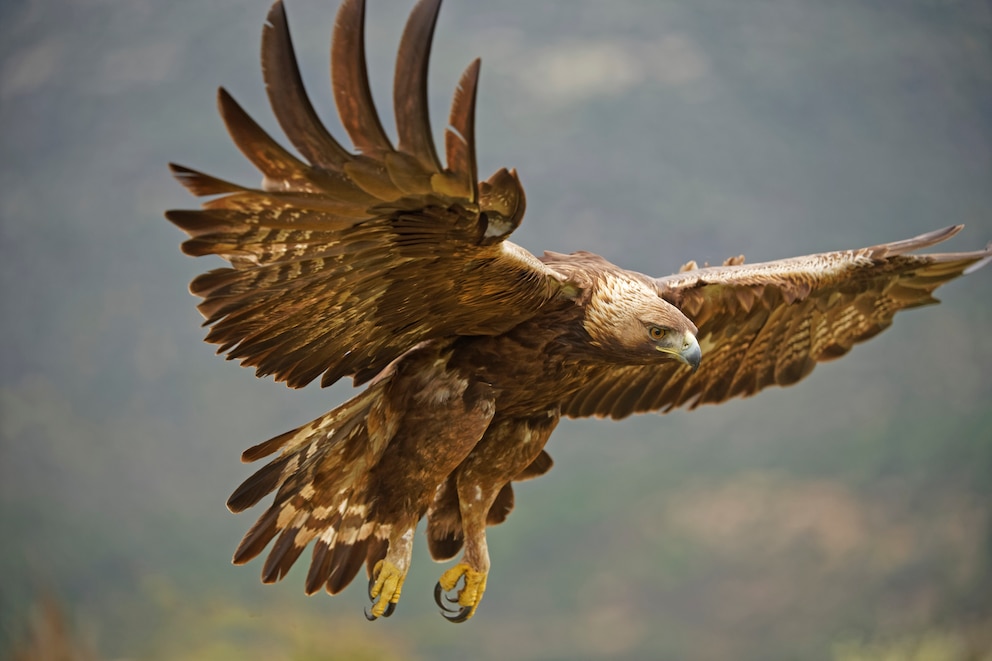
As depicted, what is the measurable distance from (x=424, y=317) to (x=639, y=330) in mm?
638

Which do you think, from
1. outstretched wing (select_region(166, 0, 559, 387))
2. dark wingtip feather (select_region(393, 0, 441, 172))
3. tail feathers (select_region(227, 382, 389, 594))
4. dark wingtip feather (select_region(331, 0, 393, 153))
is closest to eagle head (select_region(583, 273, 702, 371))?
outstretched wing (select_region(166, 0, 559, 387))

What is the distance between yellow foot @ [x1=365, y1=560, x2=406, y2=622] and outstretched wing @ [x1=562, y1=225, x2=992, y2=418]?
0.96m

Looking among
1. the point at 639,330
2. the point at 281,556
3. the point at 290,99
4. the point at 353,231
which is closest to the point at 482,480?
the point at 281,556

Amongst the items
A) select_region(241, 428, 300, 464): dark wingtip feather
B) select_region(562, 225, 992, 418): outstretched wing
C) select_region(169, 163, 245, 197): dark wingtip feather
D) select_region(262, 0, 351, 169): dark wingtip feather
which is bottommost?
select_region(241, 428, 300, 464): dark wingtip feather

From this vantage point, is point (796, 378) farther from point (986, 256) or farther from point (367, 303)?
point (367, 303)

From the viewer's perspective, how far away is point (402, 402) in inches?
134

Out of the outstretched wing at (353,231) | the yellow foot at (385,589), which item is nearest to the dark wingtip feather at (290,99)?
the outstretched wing at (353,231)

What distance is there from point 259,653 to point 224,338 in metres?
5.31

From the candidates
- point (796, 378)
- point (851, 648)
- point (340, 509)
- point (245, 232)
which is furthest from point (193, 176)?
point (851, 648)

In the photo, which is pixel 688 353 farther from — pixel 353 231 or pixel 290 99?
pixel 290 99

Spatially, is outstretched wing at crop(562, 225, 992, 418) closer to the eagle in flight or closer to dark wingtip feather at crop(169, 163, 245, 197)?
the eagle in flight

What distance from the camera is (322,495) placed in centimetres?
349

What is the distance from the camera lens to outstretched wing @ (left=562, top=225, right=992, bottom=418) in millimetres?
3801

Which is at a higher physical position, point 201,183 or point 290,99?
point 290,99
